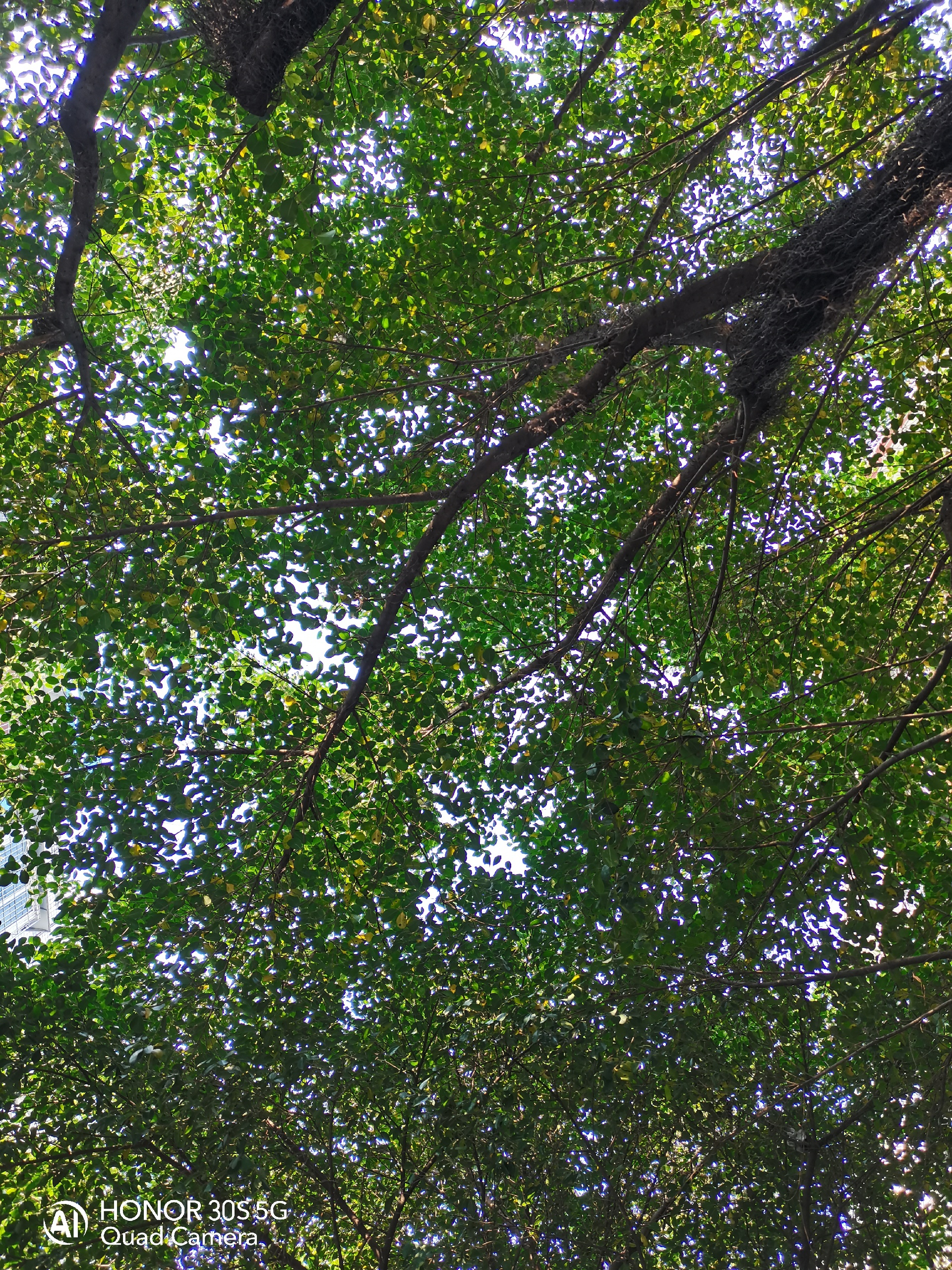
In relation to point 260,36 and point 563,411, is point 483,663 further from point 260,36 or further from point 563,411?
point 260,36

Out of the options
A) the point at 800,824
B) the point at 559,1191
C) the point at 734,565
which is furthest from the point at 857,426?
the point at 559,1191

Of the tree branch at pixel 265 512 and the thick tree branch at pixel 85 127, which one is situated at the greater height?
the thick tree branch at pixel 85 127

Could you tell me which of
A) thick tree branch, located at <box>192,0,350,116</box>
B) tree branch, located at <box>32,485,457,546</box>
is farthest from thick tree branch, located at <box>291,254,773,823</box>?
thick tree branch, located at <box>192,0,350,116</box>

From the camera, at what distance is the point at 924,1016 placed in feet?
8.94

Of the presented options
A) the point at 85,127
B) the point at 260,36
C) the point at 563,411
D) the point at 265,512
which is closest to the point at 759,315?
the point at 563,411

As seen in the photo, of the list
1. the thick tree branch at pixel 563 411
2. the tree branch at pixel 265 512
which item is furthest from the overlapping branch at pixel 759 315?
the tree branch at pixel 265 512

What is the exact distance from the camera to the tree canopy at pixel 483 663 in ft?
11.9

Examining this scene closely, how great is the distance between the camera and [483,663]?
489 cm

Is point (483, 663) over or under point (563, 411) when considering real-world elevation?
under

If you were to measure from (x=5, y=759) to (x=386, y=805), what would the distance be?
10.9ft

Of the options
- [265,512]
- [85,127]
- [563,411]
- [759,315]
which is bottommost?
[265,512]

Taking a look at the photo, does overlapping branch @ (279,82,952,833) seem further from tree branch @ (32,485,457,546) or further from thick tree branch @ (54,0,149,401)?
thick tree branch @ (54,0,149,401)

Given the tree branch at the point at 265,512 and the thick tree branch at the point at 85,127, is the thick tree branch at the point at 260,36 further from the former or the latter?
the tree branch at the point at 265,512

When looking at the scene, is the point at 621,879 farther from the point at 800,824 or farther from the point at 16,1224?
the point at 16,1224
